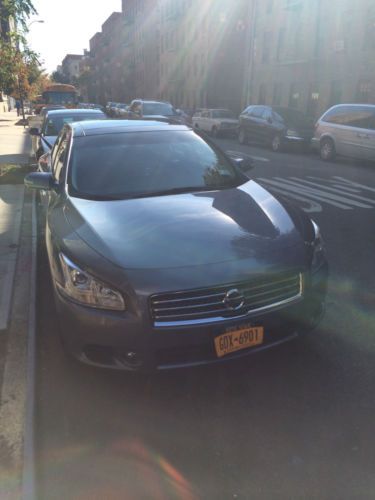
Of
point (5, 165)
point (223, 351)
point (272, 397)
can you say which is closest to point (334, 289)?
point (272, 397)

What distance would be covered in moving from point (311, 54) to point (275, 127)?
1048 centimetres

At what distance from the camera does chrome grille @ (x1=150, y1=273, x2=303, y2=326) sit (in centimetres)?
257

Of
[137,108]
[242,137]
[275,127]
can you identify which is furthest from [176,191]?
[137,108]

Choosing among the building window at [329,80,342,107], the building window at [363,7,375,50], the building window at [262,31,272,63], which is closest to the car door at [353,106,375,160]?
the building window at [363,7,375,50]

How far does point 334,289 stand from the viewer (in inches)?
174

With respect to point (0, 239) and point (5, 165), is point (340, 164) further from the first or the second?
point (0, 239)

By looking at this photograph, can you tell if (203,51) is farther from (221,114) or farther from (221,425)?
(221,425)

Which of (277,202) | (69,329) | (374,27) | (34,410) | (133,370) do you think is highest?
(374,27)

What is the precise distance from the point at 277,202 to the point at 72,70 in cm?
15001

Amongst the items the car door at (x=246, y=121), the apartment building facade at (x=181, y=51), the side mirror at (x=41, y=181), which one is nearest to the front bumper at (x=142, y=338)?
the side mirror at (x=41, y=181)

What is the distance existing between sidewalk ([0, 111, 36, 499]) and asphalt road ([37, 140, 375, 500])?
0.36 feet

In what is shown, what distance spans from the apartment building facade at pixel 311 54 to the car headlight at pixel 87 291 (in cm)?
2192

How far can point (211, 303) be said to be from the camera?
2.61 metres

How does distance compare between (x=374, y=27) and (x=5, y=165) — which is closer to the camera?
(x=5, y=165)
